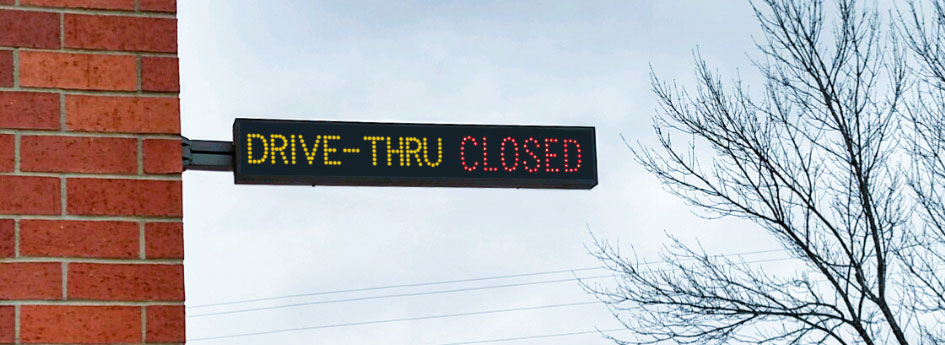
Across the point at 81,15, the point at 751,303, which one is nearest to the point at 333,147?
the point at 81,15

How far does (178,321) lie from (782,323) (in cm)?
948

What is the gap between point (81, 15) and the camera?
2.69 meters

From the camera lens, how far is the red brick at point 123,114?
8.63ft

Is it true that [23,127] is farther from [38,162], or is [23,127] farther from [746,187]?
[746,187]

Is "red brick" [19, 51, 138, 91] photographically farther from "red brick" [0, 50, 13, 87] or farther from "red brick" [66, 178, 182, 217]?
"red brick" [66, 178, 182, 217]

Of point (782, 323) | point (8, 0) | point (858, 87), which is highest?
point (858, 87)

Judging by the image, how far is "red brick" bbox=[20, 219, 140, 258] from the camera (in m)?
2.54

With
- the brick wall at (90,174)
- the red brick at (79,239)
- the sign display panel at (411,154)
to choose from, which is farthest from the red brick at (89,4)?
the sign display panel at (411,154)

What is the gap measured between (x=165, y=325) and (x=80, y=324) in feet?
0.53

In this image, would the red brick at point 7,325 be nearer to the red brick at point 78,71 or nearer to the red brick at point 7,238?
the red brick at point 7,238

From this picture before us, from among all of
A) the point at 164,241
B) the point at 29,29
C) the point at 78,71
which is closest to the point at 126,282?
the point at 164,241

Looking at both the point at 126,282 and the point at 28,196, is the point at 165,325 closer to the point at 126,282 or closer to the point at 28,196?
the point at 126,282

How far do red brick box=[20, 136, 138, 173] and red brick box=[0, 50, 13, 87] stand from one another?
0.12m

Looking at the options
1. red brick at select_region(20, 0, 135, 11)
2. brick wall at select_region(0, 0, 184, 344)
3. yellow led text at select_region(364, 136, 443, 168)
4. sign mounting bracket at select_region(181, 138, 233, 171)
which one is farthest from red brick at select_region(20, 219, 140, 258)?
yellow led text at select_region(364, 136, 443, 168)
